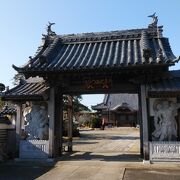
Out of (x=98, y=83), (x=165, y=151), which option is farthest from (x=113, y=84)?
(x=165, y=151)

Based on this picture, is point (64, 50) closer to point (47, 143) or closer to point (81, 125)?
point (47, 143)

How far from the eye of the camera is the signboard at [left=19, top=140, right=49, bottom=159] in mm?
13719

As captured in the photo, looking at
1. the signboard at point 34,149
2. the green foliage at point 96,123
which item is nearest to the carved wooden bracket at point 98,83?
the signboard at point 34,149

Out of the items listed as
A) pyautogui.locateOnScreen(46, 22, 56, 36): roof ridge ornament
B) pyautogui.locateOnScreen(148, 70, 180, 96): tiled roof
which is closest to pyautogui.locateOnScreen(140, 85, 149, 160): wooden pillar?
pyautogui.locateOnScreen(148, 70, 180, 96): tiled roof

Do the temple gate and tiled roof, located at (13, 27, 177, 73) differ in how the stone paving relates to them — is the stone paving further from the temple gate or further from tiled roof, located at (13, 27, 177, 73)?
tiled roof, located at (13, 27, 177, 73)

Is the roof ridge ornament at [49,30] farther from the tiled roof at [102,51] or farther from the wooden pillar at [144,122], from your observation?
A: the wooden pillar at [144,122]

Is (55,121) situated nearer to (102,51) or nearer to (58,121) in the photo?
(58,121)

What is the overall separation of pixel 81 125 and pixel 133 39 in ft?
163

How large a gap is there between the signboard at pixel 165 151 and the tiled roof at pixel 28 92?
521 centimetres

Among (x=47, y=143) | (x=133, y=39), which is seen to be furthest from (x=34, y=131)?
(x=133, y=39)

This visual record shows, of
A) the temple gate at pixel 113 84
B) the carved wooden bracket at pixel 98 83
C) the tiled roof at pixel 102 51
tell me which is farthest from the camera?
the carved wooden bracket at pixel 98 83

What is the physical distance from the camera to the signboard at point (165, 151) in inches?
489

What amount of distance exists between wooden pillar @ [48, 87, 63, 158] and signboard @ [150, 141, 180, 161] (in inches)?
170

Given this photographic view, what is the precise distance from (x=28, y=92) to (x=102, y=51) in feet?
13.7
